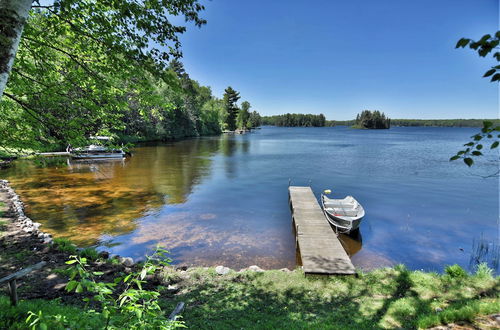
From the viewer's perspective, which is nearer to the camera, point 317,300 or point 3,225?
point 317,300

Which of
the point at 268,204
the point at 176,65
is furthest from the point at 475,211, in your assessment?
the point at 176,65

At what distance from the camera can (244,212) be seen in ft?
55.5

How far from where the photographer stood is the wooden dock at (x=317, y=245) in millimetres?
8758

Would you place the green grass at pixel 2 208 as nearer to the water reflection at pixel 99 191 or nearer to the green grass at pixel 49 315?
the water reflection at pixel 99 191

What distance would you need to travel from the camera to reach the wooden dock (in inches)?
345

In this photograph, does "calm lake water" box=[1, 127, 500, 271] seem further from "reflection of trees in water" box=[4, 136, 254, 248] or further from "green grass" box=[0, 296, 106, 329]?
"green grass" box=[0, 296, 106, 329]

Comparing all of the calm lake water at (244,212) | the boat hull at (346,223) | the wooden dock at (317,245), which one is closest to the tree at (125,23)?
the calm lake water at (244,212)

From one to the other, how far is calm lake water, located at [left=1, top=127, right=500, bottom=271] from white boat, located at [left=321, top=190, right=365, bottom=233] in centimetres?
72

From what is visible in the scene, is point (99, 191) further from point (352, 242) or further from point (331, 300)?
point (331, 300)

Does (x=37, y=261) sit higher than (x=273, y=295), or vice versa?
(x=37, y=261)

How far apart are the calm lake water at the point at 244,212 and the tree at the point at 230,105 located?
90.2 m

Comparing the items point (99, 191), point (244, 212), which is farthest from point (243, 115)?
point (244, 212)

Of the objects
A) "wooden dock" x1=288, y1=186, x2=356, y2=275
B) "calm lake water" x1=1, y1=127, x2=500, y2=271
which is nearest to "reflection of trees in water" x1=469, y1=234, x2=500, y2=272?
"calm lake water" x1=1, y1=127, x2=500, y2=271

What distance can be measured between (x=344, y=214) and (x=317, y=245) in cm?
490
